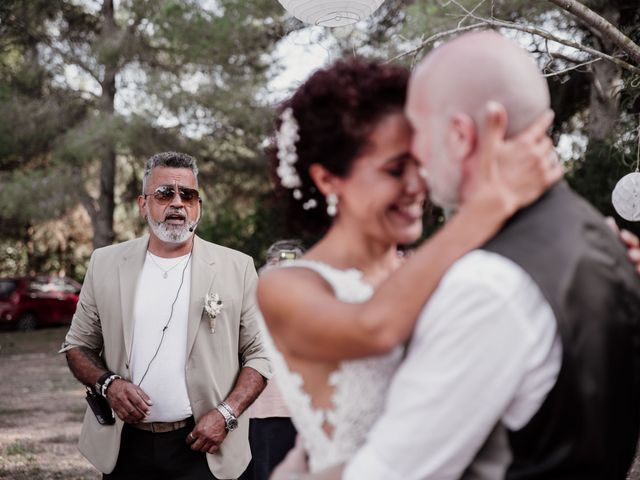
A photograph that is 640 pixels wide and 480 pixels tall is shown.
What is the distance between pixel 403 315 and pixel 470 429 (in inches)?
9.1

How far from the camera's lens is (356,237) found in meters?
1.89

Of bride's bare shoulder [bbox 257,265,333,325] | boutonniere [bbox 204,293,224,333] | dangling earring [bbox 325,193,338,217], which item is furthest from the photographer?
boutonniere [bbox 204,293,224,333]

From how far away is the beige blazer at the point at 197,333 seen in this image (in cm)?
390

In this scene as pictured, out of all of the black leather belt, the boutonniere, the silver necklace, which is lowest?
the black leather belt

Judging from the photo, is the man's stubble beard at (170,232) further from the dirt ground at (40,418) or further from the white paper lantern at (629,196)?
the white paper lantern at (629,196)

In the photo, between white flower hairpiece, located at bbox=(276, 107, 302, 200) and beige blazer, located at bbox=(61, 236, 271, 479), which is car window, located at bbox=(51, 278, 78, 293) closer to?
beige blazer, located at bbox=(61, 236, 271, 479)

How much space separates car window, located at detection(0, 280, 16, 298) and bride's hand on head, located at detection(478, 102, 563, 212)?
74.0 ft

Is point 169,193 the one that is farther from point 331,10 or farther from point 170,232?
point 331,10

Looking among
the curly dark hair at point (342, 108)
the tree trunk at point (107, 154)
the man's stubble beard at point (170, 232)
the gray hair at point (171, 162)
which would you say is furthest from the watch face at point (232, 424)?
the tree trunk at point (107, 154)

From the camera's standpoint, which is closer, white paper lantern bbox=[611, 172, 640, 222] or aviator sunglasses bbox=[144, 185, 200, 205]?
aviator sunglasses bbox=[144, 185, 200, 205]

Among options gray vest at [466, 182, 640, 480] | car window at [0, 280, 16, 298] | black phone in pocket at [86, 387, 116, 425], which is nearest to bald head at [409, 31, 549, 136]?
gray vest at [466, 182, 640, 480]

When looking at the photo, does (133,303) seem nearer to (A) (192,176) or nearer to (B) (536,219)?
(A) (192,176)

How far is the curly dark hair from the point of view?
177 centimetres

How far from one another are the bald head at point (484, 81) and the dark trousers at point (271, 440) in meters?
4.06
